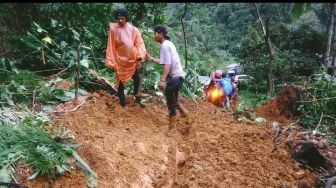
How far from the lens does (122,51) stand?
655 cm

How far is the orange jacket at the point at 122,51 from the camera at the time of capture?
21.3 ft

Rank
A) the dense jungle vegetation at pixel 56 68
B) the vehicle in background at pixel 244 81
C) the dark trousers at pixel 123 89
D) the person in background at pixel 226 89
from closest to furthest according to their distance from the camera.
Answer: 1. the dense jungle vegetation at pixel 56 68
2. the dark trousers at pixel 123 89
3. the person in background at pixel 226 89
4. the vehicle in background at pixel 244 81

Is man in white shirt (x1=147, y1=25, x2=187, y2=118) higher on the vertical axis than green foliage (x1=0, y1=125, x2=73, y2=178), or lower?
higher

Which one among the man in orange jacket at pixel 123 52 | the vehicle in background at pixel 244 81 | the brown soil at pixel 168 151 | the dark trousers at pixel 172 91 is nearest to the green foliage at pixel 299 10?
the brown soil at pixel 168 151

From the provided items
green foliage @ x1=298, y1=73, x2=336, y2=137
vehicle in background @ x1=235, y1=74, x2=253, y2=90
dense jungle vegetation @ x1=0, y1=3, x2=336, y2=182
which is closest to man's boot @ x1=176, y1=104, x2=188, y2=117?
dense jungle vegetation @ x1=0, y1=3, x2=336, y2=182

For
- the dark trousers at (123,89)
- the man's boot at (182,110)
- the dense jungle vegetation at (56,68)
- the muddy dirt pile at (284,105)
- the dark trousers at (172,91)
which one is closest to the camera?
the dense jungle vegetation at (56,68)

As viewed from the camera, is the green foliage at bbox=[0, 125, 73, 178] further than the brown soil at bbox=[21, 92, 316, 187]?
No

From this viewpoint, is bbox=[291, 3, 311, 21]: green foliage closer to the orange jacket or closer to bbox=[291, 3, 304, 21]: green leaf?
bbox=[291, 3, 304, 21]: green leaf

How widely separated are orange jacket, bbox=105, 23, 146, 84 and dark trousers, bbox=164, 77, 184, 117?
0.64 metres

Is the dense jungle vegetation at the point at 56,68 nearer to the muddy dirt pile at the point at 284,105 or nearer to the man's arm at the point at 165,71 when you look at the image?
the muddy dirt pile at the point at 284,105

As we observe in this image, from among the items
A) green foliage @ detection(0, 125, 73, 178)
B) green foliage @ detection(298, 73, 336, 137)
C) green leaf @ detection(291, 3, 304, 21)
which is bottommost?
green foliage @ detection(298, 73, 336, 137)

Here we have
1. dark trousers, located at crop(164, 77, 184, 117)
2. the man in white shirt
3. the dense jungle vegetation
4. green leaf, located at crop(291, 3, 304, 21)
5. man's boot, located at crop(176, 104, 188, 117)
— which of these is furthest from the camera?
man's boot, located at crop(176, 104, 188, 117)

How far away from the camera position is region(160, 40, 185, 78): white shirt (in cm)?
609

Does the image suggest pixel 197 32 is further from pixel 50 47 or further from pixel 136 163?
pixel 136 163
